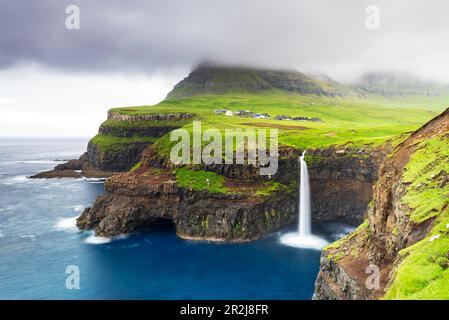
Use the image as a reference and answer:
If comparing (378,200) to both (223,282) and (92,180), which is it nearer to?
(223,282)

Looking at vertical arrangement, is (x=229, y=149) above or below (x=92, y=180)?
above

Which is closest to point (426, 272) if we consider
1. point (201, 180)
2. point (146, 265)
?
point (146, 265)

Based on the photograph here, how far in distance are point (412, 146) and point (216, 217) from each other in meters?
51.4

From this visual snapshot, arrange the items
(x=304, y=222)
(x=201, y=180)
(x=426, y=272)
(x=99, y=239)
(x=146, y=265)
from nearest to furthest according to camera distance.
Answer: (x=426, y=272)
(x=146, y=265)
(x=99, y=239)
(x=304, y=222)
(x=201, y=180)

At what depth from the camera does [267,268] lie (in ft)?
214

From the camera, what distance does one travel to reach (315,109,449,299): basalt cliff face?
19.2 meters

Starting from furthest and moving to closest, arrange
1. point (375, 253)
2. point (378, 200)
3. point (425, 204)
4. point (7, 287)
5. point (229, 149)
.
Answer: point (229, 149), point (7, 287), point (378, 200), point (375, 253), point (425, 204)

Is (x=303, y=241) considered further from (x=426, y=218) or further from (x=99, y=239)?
(x=426, y=218)

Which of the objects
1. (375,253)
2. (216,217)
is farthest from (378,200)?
(216,217)

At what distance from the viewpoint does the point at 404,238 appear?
87.1 ft

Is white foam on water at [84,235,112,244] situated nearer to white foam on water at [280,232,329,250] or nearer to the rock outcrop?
the rock outcrop

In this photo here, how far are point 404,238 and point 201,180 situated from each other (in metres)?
65.1

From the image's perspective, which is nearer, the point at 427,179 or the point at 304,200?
the point at 427,179
